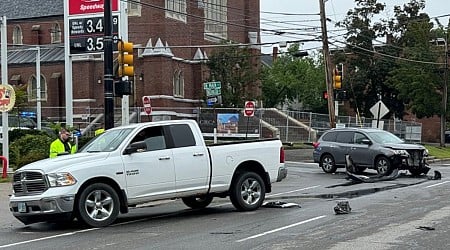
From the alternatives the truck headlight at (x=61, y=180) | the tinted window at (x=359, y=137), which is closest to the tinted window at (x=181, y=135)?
the truck headlight at (x=61, y=180)

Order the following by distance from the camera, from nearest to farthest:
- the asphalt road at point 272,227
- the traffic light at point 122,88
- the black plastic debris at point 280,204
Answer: the asphalt road at point 272,227 → the black plastic debris at point 280,204 → the traffic light at point 122,88

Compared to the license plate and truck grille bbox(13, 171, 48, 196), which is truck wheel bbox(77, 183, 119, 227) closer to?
truck grille bbox(13, 171, 48, 196)

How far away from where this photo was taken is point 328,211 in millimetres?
14016

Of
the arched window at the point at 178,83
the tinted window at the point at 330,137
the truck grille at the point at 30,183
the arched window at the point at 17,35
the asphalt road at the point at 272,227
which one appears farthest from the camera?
the arched window at the point at 17,35

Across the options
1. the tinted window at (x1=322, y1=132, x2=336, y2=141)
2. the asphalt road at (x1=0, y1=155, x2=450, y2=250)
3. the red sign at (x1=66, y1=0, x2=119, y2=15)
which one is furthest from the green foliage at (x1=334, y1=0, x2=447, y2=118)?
the asphalt road at (x1=0, y1=155, x2=450, y2=250)

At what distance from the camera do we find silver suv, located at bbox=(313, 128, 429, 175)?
23819 mm

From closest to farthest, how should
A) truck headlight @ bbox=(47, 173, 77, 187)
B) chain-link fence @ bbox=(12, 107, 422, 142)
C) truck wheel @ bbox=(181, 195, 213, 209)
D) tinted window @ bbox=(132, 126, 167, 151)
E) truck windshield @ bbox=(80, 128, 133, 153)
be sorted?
A: truck headlight @ bbox=(47, 173, 77, 187), truck windshield @ bbox=(80, 128, 133, 153), tinted window @ bbox=(132, 126, 167, 151), truck wheel @ bbox=(181, 195, 213, 209), chain-link fence @ bbox=(12, 107, 422, 142)

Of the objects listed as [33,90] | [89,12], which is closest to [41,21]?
[33,90]

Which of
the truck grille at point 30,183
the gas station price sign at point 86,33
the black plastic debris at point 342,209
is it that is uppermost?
the gas station price sign at point 86,33

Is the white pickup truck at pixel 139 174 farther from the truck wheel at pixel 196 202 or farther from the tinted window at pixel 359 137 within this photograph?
the tinted window at pixel 359 137

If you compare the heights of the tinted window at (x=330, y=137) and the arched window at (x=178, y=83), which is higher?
the arched window at (x=178, y=83)

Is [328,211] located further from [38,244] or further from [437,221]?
[38,244]

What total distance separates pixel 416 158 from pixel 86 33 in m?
11.4

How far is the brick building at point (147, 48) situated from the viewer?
5316cm
